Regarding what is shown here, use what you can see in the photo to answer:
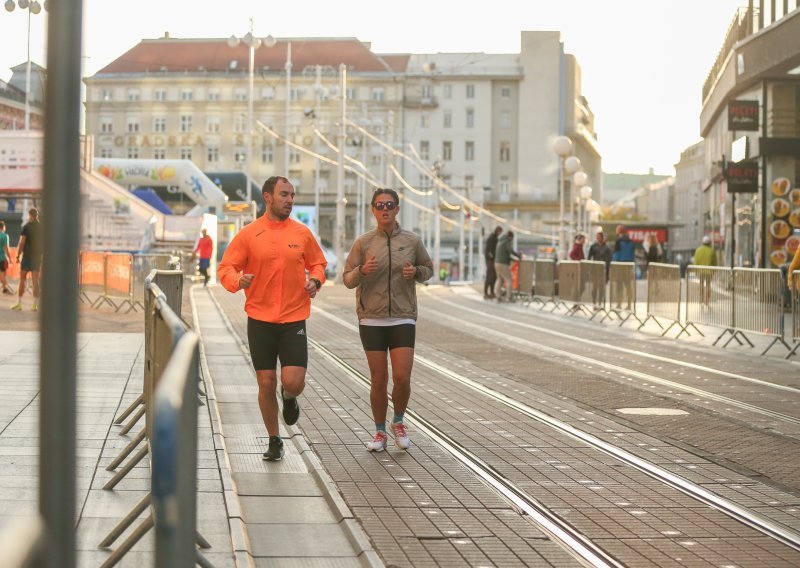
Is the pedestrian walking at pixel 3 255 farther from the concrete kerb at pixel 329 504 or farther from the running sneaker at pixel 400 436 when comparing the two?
the running sneaker at pixel 400 436

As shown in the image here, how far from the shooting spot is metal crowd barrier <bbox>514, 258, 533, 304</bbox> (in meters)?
36.9

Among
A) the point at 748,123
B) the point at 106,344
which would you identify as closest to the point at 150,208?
the point at 748,123

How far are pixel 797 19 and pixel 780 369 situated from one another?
576 inches

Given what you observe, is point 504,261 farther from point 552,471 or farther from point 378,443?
point 552,471

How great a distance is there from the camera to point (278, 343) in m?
9.23

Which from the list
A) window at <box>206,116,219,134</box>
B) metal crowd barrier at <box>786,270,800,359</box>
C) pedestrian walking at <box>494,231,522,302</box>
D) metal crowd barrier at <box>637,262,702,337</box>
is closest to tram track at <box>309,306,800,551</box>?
metal crowd barrier at <box>786,270,800,359</box>

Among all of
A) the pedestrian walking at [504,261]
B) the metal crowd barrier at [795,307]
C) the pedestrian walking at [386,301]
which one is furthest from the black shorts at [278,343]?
the pedestrian walking at [504,261]

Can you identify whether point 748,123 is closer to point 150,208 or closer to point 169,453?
point 150,208

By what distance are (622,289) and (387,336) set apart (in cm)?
2035

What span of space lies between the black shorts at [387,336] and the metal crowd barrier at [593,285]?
21.0 metres

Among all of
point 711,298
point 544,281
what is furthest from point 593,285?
point 711,298

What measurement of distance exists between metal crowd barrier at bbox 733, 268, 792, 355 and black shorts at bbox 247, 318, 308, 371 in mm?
12103

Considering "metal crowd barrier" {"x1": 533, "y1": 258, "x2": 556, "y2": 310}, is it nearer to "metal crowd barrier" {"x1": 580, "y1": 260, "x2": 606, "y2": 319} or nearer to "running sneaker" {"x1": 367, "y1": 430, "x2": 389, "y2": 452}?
"metal crowd barrier" {"x1": 580, "y1": 260, "x2": 606, "y2": 319}

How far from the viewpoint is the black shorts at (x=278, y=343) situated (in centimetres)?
917
